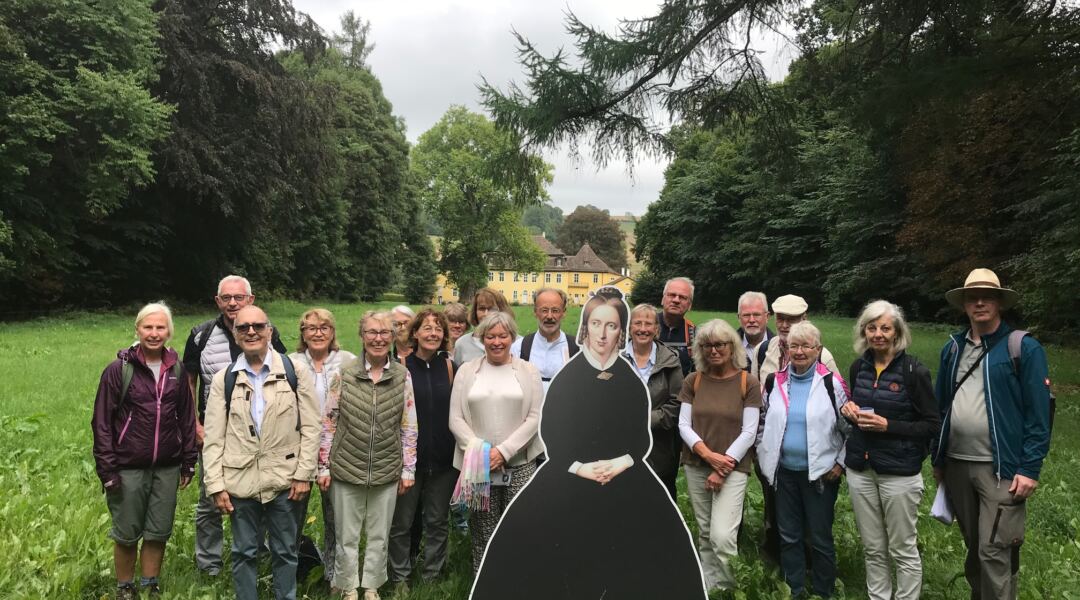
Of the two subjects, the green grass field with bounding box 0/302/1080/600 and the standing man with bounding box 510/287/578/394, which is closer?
the green grass field with bounding box 0/302/1080/600

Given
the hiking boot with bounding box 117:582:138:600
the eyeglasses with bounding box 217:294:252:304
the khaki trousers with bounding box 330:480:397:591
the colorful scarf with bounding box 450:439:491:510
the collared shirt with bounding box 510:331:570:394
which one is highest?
the eyeglasses with bounding box 217:294:252:304

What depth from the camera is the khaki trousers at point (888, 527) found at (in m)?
3.77

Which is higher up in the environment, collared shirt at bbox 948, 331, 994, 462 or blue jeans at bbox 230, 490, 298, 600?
collared shirt at bbox 948, 331, 994, 462

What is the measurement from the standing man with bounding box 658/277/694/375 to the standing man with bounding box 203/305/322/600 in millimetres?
2555

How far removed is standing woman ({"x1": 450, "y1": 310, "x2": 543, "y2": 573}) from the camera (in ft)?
12.3

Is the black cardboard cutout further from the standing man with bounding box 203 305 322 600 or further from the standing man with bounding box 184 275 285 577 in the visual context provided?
the standing man with bounding box 184 275 285 577

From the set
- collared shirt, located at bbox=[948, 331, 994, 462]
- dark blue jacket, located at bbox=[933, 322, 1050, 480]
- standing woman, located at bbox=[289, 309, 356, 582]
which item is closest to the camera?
dark blue jacket, located at bbox=[933, 322, 1050, 480]

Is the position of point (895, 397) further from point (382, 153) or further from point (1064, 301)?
point (382, 153)

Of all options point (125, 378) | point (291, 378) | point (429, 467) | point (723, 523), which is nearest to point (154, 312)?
point (125, 378)

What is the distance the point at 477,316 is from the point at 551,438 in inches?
90.9

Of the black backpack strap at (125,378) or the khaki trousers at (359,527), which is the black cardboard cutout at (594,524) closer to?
the khaki trousers at (359,527)

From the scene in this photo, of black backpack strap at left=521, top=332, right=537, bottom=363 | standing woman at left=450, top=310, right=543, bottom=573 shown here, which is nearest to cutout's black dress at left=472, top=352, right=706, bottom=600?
standing woman at left=450, top=310, right=543, bottom=573

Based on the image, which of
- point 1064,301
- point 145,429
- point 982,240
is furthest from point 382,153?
point 145,429

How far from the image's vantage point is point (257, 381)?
3812 mm
